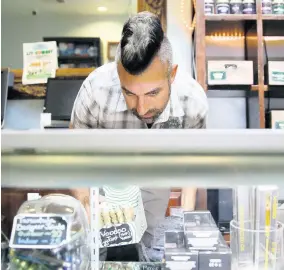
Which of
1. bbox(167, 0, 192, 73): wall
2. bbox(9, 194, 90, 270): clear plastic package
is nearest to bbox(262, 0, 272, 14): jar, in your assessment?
bbox(167, 0, 192, 73): wall

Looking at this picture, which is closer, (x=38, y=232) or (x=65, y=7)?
(x=38, y=232)

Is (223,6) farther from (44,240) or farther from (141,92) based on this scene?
(44,240)

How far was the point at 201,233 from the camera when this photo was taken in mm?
795

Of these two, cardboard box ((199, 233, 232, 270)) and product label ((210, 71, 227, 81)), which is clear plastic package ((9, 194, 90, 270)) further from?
product label ((210, 71, 227, 81))

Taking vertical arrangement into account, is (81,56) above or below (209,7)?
above

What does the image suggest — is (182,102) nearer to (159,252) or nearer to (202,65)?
(159,252)

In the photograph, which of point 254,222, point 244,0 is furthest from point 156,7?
point 254,222

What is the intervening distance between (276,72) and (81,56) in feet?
10.5

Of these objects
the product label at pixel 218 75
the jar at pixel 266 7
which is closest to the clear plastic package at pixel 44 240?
the product label at pixel 218 75

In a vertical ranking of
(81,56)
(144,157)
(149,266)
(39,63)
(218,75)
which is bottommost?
(149,266)

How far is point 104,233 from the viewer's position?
93 centimetres

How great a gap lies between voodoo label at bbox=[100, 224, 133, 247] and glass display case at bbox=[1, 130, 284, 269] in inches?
15.7

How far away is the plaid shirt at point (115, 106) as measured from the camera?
1.45 metres

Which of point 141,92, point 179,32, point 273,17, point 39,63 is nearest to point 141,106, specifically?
point 141,92
